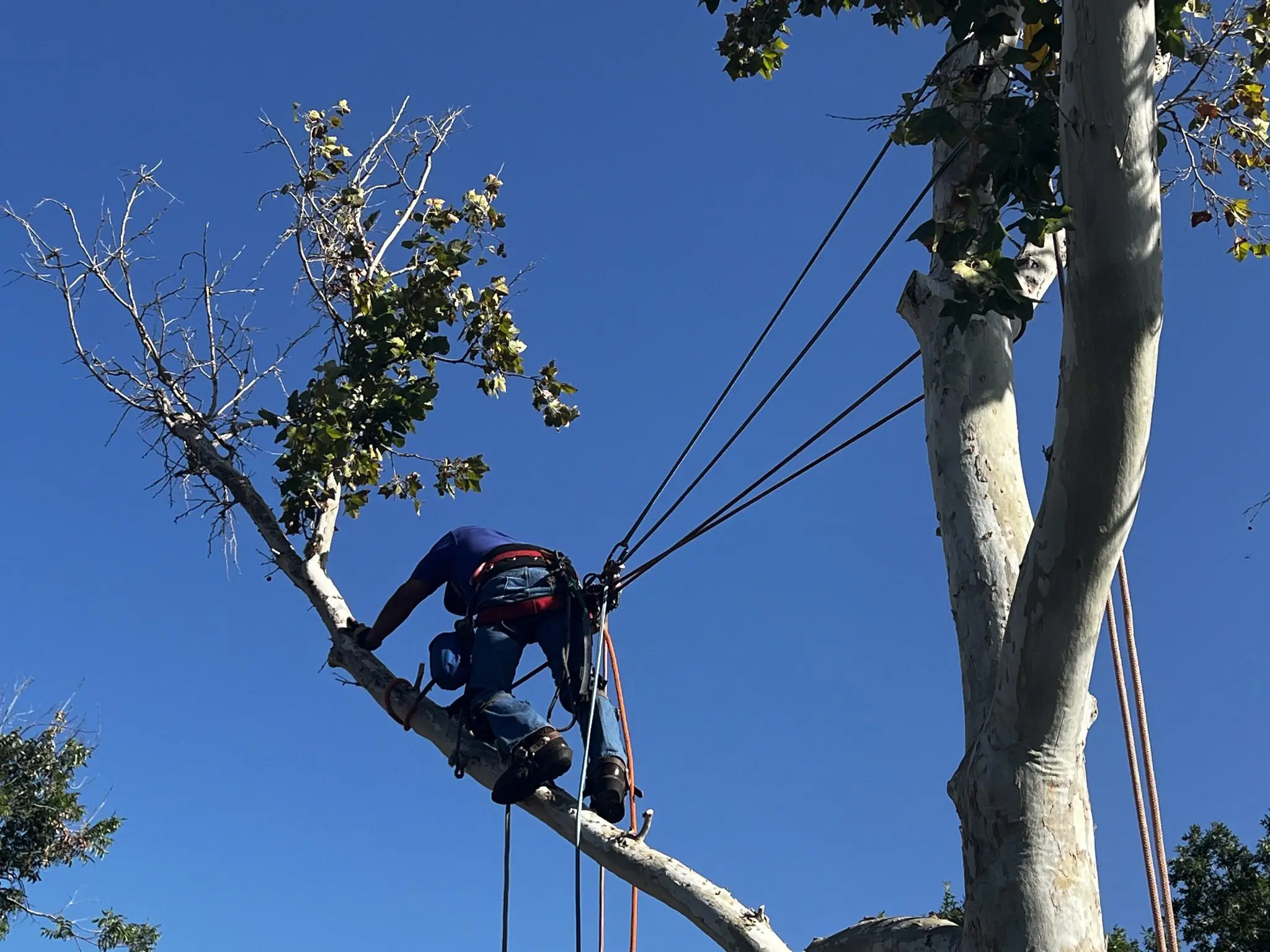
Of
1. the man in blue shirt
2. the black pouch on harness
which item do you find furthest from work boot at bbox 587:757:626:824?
the black pouch on harness

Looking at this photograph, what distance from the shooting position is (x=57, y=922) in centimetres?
1359

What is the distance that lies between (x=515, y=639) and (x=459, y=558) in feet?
1.76

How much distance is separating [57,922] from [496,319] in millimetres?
9847

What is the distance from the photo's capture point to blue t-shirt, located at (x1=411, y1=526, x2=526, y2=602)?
210 inches

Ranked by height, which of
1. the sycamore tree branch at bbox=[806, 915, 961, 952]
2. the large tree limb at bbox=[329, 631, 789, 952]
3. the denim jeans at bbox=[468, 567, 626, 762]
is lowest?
the sycamore tree branch at bbox=[806, 915, 961, 952]

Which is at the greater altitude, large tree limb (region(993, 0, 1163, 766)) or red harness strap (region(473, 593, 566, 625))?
red harness strap (region(473, 593, 566, 625))

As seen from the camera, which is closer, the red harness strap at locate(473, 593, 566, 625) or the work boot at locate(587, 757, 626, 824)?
the work boot at locate(587, 757, 626, 824)

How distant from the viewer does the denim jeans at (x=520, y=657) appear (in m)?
4.61

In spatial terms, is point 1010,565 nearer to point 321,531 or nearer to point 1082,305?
point 1082,305

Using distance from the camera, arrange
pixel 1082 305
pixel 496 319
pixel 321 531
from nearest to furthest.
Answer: pixel 1082 305 < pixel 321 531 < pixel 496 319

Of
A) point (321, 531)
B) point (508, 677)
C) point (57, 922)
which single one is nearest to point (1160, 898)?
point (508, 677)

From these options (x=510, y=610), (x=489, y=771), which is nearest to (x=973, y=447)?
(x=489, y=771)

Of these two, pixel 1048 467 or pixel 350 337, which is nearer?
pixel 1048 467

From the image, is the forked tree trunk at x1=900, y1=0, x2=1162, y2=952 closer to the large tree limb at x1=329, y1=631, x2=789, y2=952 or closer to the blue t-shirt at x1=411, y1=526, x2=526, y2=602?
the large tree limb at x1=329, y1=631, x2=789, y2=952
